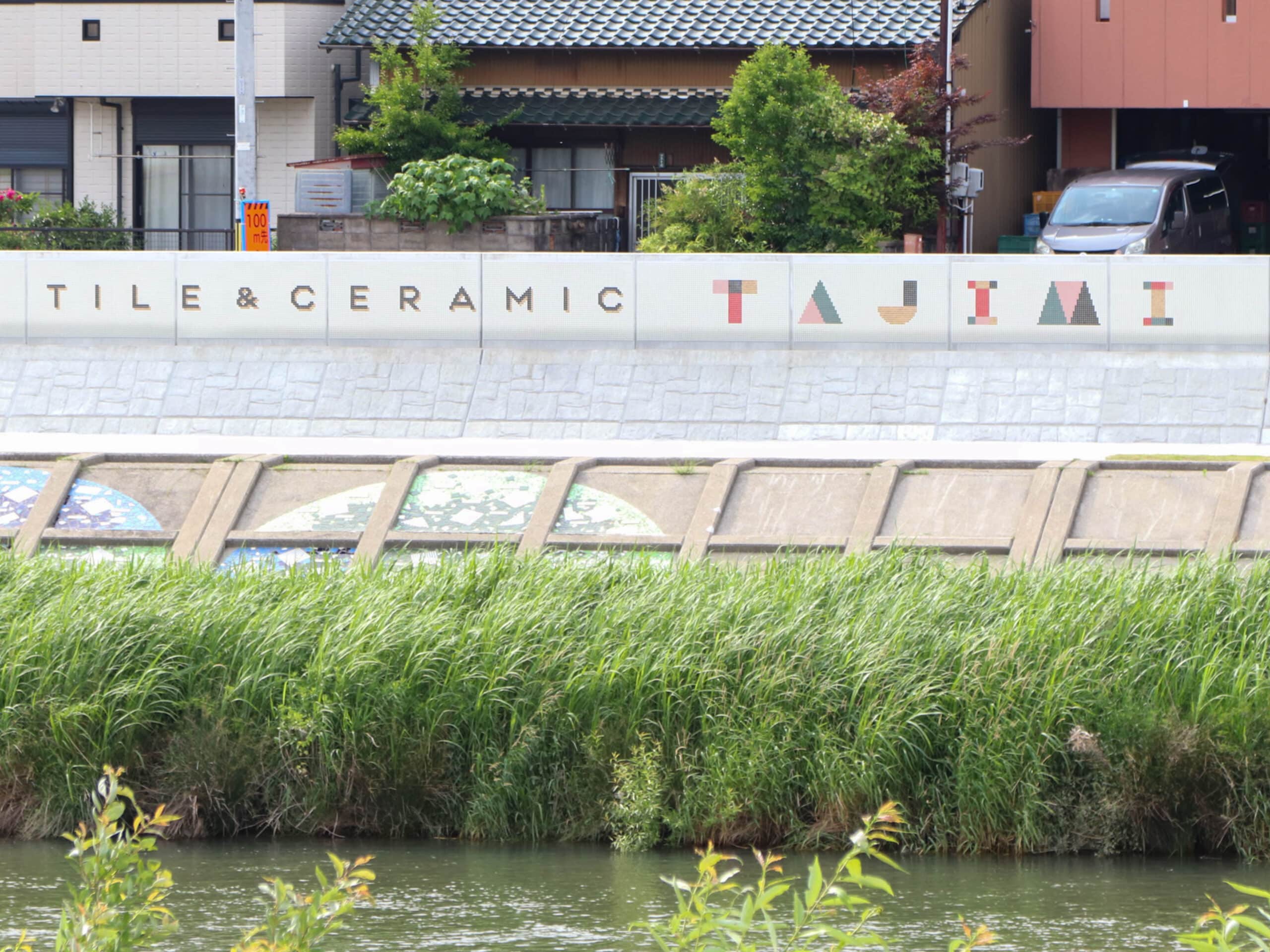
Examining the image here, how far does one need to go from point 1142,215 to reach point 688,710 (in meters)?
21.1

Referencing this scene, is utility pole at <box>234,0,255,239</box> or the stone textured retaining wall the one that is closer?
the stone textured retaining wall

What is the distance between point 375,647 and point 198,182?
2704cm

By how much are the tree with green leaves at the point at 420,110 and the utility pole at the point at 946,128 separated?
24.9 feet

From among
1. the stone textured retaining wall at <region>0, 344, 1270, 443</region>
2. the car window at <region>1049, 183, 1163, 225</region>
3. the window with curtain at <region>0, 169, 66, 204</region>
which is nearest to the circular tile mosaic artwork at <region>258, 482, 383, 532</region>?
the stone textured retaining wall at <region>0, 344, 1270, 443</region>

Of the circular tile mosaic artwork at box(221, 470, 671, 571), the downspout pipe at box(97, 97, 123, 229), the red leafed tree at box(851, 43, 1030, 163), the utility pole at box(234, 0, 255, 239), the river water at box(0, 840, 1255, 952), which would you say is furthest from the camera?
the downspout pipe at box(97, 97, 123, 229)

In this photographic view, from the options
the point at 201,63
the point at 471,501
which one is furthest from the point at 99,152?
the point at 471,501

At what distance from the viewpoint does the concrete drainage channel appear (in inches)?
519

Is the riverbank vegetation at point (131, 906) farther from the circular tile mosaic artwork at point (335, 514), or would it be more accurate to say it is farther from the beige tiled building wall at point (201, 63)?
the beige tiled building wall at point (201, 63)

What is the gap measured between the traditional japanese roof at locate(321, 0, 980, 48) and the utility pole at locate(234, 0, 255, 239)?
6165 mm

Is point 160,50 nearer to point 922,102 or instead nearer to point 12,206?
point 12,206

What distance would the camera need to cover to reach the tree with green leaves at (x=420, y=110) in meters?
32.4

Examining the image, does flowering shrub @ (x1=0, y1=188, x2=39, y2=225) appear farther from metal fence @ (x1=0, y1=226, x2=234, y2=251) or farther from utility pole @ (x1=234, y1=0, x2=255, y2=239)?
utility pole @ (x1=234, y1=0, x2=255, y2=239)

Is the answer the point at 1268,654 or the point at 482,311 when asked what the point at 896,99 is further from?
the point at 1268,654

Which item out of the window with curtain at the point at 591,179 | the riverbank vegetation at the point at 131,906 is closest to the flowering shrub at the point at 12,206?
the window with curtain at the point at 591,179
